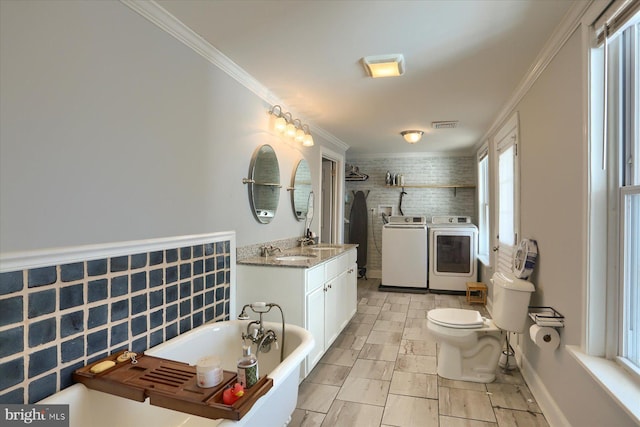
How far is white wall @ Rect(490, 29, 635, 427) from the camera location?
1.73 meters

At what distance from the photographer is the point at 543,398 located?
229cm

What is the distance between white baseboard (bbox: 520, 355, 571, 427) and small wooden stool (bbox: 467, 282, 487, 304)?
2080 mm

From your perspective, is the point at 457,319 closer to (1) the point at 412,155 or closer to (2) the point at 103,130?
(2) the point at 103,130

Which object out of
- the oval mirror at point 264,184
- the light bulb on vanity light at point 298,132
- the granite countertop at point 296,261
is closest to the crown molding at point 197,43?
the light bulb on vanity light at point 298,132

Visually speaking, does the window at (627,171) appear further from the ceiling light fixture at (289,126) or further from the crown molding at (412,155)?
the crown molding at (412,155)

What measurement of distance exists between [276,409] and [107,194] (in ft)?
3.96

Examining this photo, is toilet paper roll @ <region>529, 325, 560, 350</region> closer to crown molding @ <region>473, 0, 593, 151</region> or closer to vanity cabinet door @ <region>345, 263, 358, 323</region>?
crown molding @ <region>473, 0, 593, 151</region>

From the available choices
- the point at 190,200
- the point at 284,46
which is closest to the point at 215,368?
the point at 190,200

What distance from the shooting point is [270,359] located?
2186mm

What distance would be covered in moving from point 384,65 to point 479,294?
3.83 m

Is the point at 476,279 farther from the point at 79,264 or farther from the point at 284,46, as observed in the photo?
the point at 79,264

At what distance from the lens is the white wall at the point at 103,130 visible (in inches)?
48.8

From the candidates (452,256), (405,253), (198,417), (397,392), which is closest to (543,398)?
(397,392)

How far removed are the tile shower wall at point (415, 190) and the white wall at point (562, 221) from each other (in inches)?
145
